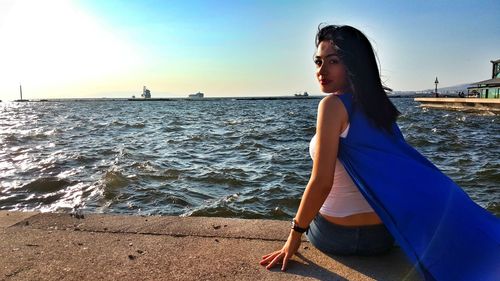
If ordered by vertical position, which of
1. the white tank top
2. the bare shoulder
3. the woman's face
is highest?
the woman's face

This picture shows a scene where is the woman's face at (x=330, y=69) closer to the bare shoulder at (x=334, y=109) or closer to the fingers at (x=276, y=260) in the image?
the bare shoulder at (x=334, y=109)

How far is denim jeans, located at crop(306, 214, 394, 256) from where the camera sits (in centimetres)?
278

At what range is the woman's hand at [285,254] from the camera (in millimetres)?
2723

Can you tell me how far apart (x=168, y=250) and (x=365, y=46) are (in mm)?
1807

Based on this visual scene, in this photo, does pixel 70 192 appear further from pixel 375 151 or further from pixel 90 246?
pixel 375 151

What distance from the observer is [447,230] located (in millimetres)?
2334

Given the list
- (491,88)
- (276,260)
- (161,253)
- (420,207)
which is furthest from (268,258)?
(491,88)

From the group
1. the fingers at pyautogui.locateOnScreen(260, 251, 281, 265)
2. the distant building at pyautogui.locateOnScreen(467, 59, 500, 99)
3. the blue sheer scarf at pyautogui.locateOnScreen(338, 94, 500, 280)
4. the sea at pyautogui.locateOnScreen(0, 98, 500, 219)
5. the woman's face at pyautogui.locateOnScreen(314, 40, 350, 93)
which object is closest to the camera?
the blue sheer scarf at pyautogui.locateOnScreen(338, 94, 500, 280)

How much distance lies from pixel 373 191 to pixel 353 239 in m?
0.44

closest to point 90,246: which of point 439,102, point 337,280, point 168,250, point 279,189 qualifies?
point 168,250

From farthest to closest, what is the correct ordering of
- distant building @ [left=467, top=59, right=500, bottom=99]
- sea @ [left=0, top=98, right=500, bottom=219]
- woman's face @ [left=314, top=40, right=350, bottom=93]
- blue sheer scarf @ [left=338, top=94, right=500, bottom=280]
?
distant building @ [left=467, top=59, right=500, bottom=99], sea @ [left=0, top=98, right=500, bottom=219], woman's face @ [left=314, top=40, right=350, bottom=93], blue sheer scarf @ [left=338, top=94, right=500, bottom=280]

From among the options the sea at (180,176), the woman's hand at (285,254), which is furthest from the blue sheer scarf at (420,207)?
the sea at (180,176)

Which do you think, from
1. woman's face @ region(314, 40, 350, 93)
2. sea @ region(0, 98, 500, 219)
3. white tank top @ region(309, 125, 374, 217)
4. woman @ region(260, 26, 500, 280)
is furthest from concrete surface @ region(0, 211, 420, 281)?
sea @ region(0, 98, 500, 219)

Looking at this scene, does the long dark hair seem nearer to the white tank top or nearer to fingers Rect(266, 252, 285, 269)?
the white tank top
